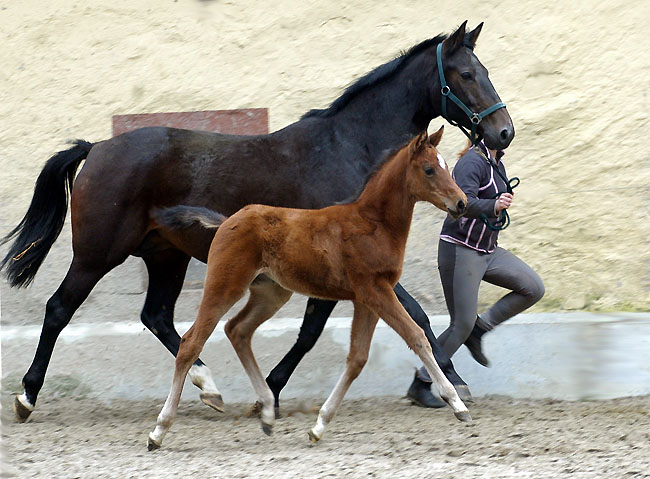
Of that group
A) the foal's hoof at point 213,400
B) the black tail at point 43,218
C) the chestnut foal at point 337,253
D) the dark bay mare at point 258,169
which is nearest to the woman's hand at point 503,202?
the dark bay mare at point 258,169

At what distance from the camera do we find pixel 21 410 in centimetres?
491

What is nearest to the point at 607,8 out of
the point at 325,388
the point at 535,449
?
Result: the point at 325,388

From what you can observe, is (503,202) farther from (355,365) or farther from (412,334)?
(355,365)

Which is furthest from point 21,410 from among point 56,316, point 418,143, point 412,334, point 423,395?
point 418,143

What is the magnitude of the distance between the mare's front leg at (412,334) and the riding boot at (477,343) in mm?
1273

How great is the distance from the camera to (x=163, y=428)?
4070 mm

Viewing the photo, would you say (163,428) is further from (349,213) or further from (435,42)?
(435,42)

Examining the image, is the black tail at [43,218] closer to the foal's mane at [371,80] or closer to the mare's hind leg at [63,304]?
the mare's hind leg at [63,304]

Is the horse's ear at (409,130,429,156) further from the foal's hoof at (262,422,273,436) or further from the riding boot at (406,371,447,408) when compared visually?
the riding boot at (406,371,447,408)

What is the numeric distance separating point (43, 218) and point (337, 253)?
2.20 m

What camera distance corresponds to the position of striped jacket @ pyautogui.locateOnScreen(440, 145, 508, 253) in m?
4.73

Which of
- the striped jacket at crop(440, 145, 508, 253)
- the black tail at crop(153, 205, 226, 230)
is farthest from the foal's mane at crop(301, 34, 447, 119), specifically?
the black tail at crop(153, 205, 226, 230)

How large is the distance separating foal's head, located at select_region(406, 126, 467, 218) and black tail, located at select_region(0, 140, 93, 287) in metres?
2.23

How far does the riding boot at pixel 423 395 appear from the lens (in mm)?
5105
